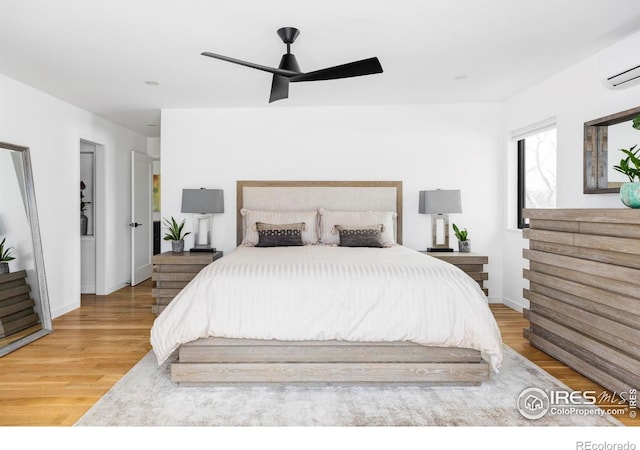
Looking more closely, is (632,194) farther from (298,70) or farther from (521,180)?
(521,180)

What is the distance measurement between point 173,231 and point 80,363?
2011mm

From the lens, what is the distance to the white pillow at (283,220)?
4.40 meters

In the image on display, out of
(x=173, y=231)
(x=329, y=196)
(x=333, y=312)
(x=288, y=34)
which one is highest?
(x=288, y=34)

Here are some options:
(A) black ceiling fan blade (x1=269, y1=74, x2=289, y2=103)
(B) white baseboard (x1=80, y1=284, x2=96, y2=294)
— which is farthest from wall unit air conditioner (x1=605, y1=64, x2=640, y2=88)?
(B) white baseboard (x1=80, y1=284, x2=96, y2=294)

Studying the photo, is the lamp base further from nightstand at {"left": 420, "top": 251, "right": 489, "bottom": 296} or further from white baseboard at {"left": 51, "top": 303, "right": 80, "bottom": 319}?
nightstand at {"left": 420, "top": 251, "right": 489, "bottom": 296}

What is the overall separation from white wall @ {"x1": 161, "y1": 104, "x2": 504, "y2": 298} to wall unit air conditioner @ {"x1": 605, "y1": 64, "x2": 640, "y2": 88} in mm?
1841

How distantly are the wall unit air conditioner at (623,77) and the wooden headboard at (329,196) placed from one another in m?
2.29

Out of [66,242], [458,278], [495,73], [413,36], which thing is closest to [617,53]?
[495,73]

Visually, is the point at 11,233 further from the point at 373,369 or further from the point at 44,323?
the point at 373,369

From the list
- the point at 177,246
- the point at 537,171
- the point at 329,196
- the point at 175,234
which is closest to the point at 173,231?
the point at 175,234

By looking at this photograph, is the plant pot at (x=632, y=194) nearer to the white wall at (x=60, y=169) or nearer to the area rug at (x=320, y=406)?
the area rug at (x=320, y=406)

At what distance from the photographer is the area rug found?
217 centimetres

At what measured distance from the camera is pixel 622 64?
2957mm

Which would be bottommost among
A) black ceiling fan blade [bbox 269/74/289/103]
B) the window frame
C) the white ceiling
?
the window frame
